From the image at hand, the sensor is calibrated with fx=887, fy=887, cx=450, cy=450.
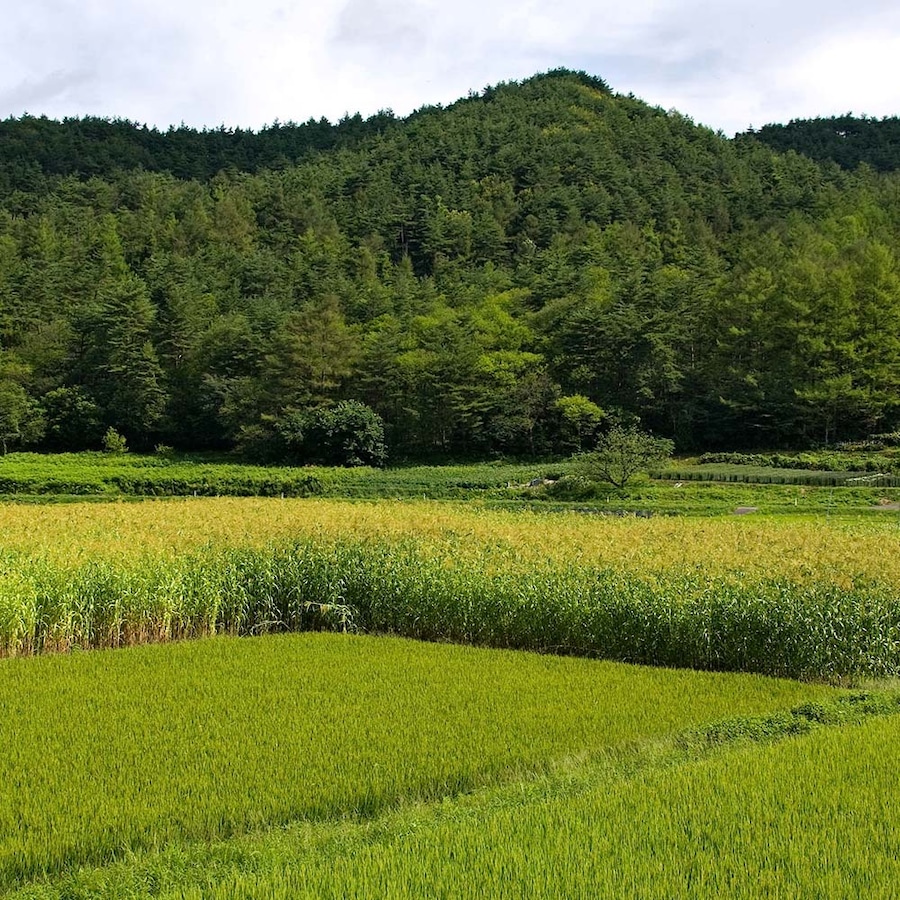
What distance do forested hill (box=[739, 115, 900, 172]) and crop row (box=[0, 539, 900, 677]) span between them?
125 m

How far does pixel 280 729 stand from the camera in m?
8.70

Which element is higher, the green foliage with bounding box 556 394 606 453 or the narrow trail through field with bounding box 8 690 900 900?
the green foliage with bounding box 556 394 606 453

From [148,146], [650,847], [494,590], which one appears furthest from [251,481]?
[148,146]

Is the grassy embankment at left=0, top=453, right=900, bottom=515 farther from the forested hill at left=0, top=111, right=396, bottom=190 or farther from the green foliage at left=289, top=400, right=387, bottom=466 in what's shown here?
the forested hill at left=0, top=111, right=396, bottom=190

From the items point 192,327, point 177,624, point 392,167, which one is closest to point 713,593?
point 177,624

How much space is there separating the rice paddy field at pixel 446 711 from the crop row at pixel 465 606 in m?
0.05

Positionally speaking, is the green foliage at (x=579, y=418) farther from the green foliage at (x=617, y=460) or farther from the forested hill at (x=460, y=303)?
the green foliage at (x=617, y=460)

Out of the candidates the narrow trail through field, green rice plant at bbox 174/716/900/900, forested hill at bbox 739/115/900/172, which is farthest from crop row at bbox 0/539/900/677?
forested hill at bbox 739/115/900/172

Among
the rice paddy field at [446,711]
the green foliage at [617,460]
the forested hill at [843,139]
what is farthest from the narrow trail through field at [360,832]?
the forested hill at [843,139]

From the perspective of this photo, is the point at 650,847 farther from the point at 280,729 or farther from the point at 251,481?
the point at 251,481

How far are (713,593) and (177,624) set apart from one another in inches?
326

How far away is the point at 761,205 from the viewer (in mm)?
95375

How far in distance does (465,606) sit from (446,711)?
4329 millimetres

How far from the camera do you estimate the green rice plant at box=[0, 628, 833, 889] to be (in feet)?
21.6
